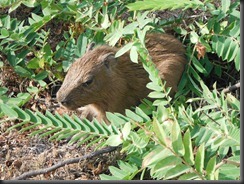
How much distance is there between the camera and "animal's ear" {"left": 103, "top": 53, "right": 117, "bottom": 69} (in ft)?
20.5

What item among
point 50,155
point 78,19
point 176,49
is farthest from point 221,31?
point 50,155

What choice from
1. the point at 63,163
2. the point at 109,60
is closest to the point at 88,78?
the point at 109,60

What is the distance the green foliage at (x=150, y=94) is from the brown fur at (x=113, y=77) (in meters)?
0.12

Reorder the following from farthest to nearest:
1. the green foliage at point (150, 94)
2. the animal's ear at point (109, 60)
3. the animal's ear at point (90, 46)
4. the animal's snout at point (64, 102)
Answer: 1. the animal's ear at point (90, 46)
2. the animal's ear at point (109, 60)
3. the animal's snout at point (64, 102)
4. the green foliage at point (150, 94)

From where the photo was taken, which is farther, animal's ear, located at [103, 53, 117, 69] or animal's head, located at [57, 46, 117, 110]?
animal's ear, located at [103, 53, 117, 69]

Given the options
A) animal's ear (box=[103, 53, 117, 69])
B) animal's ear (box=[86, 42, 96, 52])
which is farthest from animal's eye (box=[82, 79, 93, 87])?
animal's ear (box=[86, 42, 96, 52])

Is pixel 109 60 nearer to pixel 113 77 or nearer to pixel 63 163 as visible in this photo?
A: pixel 113 77

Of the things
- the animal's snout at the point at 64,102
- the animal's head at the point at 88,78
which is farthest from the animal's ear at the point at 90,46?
the animal's snout at the point at 64,102

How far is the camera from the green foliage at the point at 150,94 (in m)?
4.65

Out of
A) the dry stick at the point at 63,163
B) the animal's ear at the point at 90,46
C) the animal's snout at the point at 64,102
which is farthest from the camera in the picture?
the animal's ear at the point at 90,46

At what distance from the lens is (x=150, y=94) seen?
542 centimetres

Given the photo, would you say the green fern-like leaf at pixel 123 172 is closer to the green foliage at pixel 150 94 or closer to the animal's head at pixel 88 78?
the green foliage at pixel 150 94

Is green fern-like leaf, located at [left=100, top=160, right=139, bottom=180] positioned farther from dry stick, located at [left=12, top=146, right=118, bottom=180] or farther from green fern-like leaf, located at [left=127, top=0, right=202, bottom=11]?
green fern-like leaf, located at [left=127, top=0, right=202, bottom=11]

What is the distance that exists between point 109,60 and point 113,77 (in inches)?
6.9
